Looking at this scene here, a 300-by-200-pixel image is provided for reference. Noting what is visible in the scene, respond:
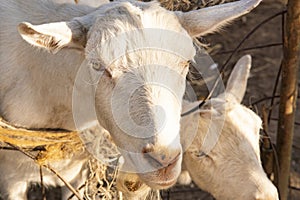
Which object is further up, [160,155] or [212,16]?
[212,16]

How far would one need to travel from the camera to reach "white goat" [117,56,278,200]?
7.88 feet

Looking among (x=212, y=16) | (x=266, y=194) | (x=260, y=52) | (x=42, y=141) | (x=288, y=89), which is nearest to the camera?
(x=212, y=16)

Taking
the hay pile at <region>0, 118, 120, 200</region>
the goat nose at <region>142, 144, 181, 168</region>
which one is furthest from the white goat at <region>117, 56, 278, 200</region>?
the goat nose at <region>142, 144, 181, 168</region>

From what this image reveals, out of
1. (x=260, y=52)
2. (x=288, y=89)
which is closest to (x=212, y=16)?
(x=288, y=89)

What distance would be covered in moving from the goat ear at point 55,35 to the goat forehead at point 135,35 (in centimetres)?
4

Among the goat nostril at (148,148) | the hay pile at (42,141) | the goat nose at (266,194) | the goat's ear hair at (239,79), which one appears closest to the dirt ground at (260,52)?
the goat's ear hair at (239,79)

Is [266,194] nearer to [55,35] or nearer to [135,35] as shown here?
[135,35]

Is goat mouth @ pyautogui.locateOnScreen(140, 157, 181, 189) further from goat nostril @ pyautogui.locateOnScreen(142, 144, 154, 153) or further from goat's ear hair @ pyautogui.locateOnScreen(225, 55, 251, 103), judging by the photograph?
goat's ear hair @ pyautogui.locateOnScreen(225, 55, 251, 103)

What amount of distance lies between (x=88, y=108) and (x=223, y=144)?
1.76 feet

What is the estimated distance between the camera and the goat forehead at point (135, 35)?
1.91m

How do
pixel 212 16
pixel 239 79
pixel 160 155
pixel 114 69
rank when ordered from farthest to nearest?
1. pixel 239 79
2. pixel 212 16
3. pixel 114 69
4. pixel 160 155

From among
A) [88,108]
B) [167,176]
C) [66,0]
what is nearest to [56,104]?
[88,108]

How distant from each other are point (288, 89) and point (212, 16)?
0.88m

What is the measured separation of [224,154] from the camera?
8.06ft
